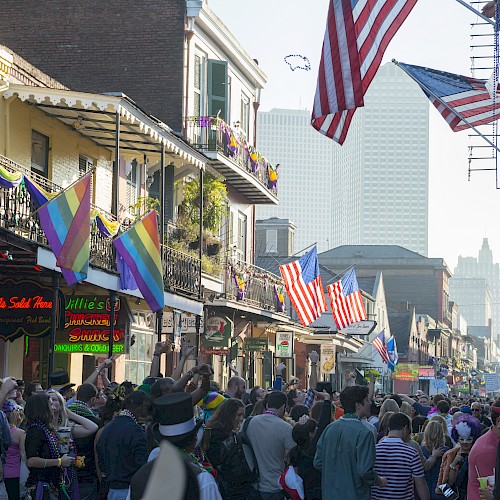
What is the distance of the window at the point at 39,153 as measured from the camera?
22.8 meters

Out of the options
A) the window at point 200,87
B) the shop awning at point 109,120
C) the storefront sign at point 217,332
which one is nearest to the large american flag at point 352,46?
the shop awning at point 109,120

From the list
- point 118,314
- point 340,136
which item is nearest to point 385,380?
point 118,314

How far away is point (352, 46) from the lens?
14.2 metres

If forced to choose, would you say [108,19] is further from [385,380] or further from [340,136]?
[385,380]

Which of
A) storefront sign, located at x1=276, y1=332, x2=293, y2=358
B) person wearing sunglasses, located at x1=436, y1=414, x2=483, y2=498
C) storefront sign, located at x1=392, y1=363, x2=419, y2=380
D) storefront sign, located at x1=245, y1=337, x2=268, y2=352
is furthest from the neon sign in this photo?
storefront sign, located at x1=392, y1=363, x2=419, y2=380

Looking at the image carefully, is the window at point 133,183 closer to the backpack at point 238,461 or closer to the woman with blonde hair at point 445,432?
the woman with blonde hair at point 445,432

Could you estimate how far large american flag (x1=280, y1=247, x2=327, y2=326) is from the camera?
3234cm

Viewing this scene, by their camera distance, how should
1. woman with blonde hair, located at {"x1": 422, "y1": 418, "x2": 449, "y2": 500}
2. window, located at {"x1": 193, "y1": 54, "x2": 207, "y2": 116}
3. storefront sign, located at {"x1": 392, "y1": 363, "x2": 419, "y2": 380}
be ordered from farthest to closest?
storefront sign, located at {"x1": 392, "y1": 363, "x2": 419, "y2": 380}
window, located at {"x1": 193, "y1": 54, "x2": 207, "y2": 116}
woman with blonde hair, located at {"x1": 422, "y1": 418, "x2": 449, "y2": 500}

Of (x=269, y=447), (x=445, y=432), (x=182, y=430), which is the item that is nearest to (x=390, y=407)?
(x=445, y=432)

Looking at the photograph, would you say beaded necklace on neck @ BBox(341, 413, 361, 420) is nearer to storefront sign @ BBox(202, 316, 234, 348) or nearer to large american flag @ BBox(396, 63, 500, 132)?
large american flag @ BBox(396, 63, 500, 132)

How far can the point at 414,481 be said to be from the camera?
9.58m

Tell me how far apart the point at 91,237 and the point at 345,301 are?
20.0 m

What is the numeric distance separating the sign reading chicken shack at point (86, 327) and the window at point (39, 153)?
2790 mm

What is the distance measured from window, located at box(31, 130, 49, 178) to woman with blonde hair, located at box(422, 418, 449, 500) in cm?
1323
